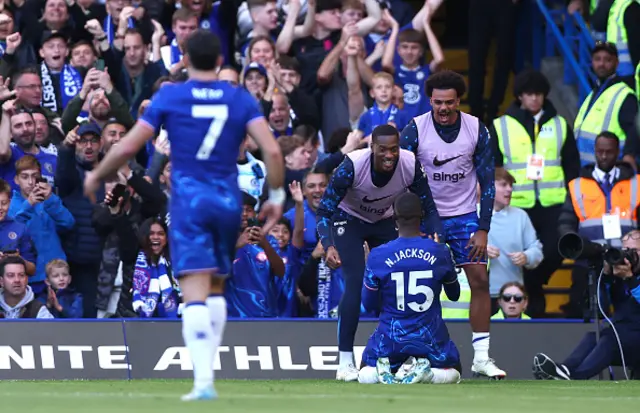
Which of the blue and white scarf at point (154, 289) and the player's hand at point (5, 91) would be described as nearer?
the blue and white scarf at point (154, 289)

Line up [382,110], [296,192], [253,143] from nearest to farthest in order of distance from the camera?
[296,192]
[253,143]
[382,110]

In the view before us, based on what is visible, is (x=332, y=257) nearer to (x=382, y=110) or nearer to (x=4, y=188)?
(x=4, y=188)

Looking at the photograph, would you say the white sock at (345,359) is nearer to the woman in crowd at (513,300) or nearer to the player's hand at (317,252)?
the player's hand at (317,252)

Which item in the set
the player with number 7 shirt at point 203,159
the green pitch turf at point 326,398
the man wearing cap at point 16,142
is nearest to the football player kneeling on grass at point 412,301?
the green pitch turf at point 326,398

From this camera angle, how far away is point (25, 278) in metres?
13.7

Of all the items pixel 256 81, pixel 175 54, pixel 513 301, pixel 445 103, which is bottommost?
pixel 513 301

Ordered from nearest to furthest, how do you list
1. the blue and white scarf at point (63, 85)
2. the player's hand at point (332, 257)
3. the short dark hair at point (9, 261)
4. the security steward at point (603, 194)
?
the player's hand at point (332, 257)
the short dark hair at point (9, 261)
the security steward at point (603, 194)
the blue and white scarf at point (63, 85)

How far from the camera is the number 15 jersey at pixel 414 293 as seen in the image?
1109 centimetres

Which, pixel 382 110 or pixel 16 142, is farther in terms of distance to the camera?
pixel 382 110

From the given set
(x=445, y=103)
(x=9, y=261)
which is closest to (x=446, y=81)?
(x=445, y=103)

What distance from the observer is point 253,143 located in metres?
15.8

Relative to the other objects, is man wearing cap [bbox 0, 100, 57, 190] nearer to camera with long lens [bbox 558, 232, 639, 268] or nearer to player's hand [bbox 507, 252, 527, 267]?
player's hand [bbox 507, 252, 527, 267]

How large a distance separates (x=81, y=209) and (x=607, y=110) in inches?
232

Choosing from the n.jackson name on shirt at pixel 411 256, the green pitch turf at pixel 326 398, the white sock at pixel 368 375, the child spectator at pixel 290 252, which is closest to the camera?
the green pitch turf at pixel 326 398
